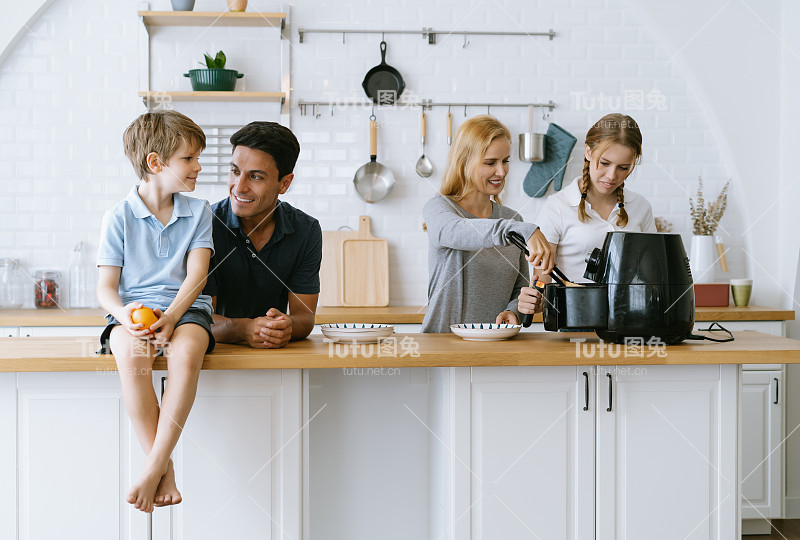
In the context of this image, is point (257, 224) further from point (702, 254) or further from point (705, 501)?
point (702, 254)

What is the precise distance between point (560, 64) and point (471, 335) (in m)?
2.38

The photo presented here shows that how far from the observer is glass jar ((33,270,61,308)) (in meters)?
3.70

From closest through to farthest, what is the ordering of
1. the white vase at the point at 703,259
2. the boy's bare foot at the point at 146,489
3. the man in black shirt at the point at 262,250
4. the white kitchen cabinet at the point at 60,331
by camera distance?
the boy's bare foot at the point at 146,489, the man in black shirt at the point at 262,250, the white kitchen cabinet at the point at 60,331, the white vase at the point at 703,259

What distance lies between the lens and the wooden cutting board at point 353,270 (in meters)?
3.78

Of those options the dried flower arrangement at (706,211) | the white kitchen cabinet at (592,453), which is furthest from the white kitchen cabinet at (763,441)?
the white kitchen cabinet at (592,453)

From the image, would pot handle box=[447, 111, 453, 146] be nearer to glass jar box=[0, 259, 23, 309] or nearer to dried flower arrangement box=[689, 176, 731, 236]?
dried flower arrangement box=[689, 176, 731, 236]

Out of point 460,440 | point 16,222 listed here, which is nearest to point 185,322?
point 460,440

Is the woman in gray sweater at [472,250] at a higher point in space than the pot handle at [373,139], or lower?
lower

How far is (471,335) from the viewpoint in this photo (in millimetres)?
2104

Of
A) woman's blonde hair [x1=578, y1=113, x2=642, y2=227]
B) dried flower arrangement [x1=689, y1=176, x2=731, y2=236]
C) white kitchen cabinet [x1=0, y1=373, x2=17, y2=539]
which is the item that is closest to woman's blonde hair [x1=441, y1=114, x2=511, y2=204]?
woman's blonde hair [x1=578, y1=113, x2=642, y2=227]

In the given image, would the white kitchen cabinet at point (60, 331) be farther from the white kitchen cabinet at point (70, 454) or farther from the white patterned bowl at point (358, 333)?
the white patterned bowl at point (358, 333)

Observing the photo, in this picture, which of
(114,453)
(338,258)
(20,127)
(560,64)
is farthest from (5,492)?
(560,64)

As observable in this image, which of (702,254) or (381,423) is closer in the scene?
(381,423)

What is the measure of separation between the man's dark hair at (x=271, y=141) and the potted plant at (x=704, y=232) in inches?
95.8
